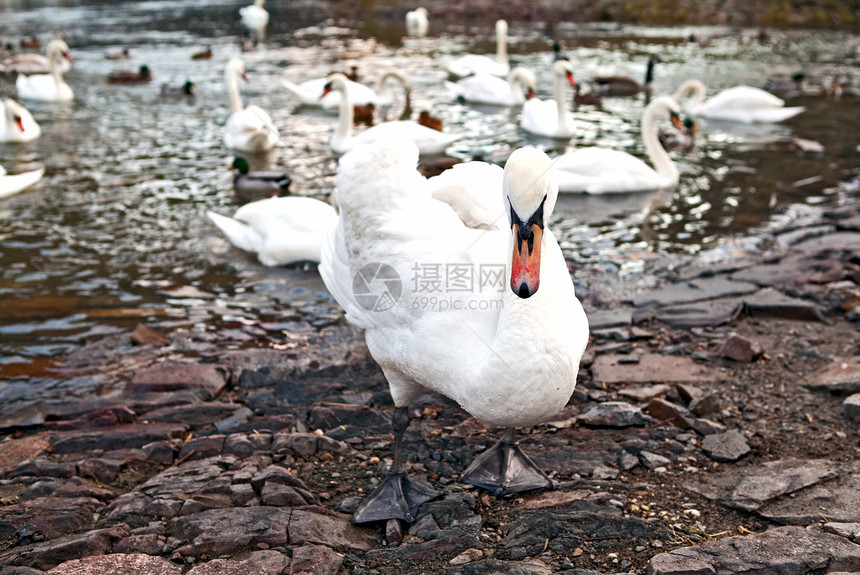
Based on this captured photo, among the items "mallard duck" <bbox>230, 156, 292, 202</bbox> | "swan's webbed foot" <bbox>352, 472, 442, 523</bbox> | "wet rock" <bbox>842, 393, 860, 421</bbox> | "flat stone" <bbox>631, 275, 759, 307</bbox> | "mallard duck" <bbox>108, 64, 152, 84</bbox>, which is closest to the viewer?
"swan's webbed foot" <bbox>352, 472, 442, 523</bbox>

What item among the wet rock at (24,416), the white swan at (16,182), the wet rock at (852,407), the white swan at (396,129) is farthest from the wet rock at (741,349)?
the white swan at (16,182)

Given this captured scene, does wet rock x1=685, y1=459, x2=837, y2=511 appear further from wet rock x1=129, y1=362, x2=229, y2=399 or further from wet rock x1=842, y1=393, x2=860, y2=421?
wet rock x1=129, y1=362, x2=229, y2=399

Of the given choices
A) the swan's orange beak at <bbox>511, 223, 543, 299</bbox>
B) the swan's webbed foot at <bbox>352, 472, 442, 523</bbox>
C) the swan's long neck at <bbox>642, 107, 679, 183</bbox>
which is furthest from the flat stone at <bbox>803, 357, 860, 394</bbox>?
the swan's long neck at <bbox>642, 107, 679, 183</bbox>

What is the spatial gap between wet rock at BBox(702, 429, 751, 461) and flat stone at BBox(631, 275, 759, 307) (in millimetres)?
2337

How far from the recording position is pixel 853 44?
2300 cm

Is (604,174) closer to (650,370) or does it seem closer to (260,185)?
(260,185)

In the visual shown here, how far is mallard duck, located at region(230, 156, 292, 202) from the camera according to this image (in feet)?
34.9

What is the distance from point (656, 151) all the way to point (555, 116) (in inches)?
98.8

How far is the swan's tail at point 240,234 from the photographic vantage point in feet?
28.7

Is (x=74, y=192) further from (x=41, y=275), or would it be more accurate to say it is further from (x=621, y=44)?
(x=621, y=44)

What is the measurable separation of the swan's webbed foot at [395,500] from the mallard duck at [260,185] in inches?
265

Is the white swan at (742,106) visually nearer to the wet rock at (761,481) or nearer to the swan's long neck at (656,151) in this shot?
the swan's long neck at (656,151)

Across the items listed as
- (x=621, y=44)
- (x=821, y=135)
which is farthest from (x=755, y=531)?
(x=621, y=44)

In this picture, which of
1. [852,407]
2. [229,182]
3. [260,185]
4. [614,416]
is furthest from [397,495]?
[229,182]
